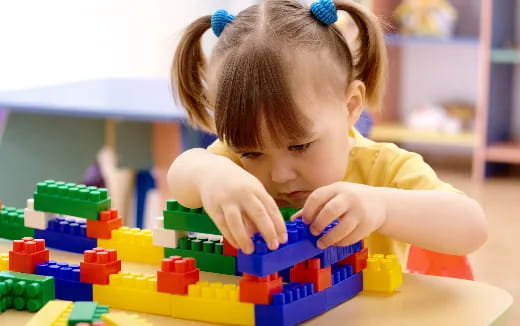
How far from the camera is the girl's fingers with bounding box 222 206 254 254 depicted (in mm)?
831

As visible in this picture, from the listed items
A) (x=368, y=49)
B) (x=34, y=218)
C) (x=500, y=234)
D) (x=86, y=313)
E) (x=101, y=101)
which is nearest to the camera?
(x=86, y=313)

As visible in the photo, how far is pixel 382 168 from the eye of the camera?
130cm

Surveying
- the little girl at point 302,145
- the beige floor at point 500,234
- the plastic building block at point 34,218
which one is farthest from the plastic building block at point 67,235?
the beige floor at point 500,234

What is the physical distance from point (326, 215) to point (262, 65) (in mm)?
233

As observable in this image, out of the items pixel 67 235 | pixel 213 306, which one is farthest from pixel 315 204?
pixel 67 235

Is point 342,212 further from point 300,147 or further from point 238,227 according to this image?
point 300,147

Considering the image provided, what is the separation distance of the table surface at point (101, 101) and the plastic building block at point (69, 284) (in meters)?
1.23

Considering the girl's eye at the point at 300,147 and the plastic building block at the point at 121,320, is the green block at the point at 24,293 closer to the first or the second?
the plastic building block at the point at 121,320

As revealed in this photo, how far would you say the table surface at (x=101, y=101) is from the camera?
7.58 feet

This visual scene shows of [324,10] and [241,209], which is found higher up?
[324,10]

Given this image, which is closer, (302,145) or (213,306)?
(213,306)

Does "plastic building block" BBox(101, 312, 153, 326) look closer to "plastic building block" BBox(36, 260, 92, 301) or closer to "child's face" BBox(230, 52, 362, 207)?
"plastic building block" BBox(36, 260, 92, 301)

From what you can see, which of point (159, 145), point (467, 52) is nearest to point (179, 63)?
point (159, 145)

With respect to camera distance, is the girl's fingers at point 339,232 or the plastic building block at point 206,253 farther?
the plastic building block at point 206,253
